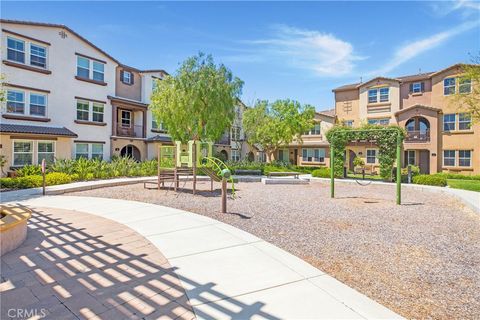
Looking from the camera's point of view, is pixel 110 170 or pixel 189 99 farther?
pixel 189 99

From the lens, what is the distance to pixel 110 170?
19500 mm

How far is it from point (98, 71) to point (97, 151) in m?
7.18

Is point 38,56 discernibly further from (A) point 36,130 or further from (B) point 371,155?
(B) point 371,155

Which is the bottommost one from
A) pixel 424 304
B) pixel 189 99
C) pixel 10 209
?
pixel 424 304

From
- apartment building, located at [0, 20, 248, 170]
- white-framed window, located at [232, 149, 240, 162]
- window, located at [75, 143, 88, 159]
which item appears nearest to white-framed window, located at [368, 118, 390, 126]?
white-framed window, located at [232, 149, 240, 162]

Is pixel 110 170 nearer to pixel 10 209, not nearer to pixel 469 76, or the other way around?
pixel 10 209

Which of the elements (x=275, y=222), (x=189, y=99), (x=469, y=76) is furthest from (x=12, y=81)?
(x=469, y=76)

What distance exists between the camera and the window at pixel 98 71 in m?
25.0

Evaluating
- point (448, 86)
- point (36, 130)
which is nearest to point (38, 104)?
point (36, 130)

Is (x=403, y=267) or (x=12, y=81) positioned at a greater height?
(x=12, y=81)

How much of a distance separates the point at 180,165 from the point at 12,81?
14827 millimetres

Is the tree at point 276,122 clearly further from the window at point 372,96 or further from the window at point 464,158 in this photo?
the window at point 464,158

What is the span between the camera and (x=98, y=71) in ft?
82.7

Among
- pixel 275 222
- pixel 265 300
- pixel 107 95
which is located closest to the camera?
pixel 265 300
